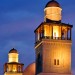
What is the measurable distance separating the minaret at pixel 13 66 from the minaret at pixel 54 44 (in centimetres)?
1821

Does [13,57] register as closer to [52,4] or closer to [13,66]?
[13,66]

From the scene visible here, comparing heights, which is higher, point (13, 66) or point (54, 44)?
point (54, 44)

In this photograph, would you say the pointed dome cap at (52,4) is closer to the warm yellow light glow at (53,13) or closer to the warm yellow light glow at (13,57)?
the warm yellow light glow at (53,13)

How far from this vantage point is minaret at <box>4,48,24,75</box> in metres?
65.7

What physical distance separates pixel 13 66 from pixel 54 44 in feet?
71.7

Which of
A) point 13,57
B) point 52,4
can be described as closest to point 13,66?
point 13,57

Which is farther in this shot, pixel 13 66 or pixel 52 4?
pixel 13 66

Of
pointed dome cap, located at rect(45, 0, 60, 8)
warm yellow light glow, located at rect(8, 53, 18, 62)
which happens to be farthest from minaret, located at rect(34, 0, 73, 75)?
warm yellow light glow, located at rect(8, 53, 18, 62)

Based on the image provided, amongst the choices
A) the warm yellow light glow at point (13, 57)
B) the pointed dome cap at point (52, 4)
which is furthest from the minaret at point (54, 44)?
the warm yellow light glow at point (13, 57)

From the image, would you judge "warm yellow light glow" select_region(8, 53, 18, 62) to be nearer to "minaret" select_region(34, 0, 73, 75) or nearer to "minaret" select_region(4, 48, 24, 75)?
"minaret" select_region(4, 48, 24, 75)

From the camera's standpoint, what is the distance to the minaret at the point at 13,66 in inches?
2586

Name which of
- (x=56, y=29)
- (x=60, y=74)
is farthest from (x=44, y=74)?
(x=56, y=29)

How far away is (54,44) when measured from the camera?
46406 mm

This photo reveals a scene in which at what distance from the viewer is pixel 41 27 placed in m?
47.4
